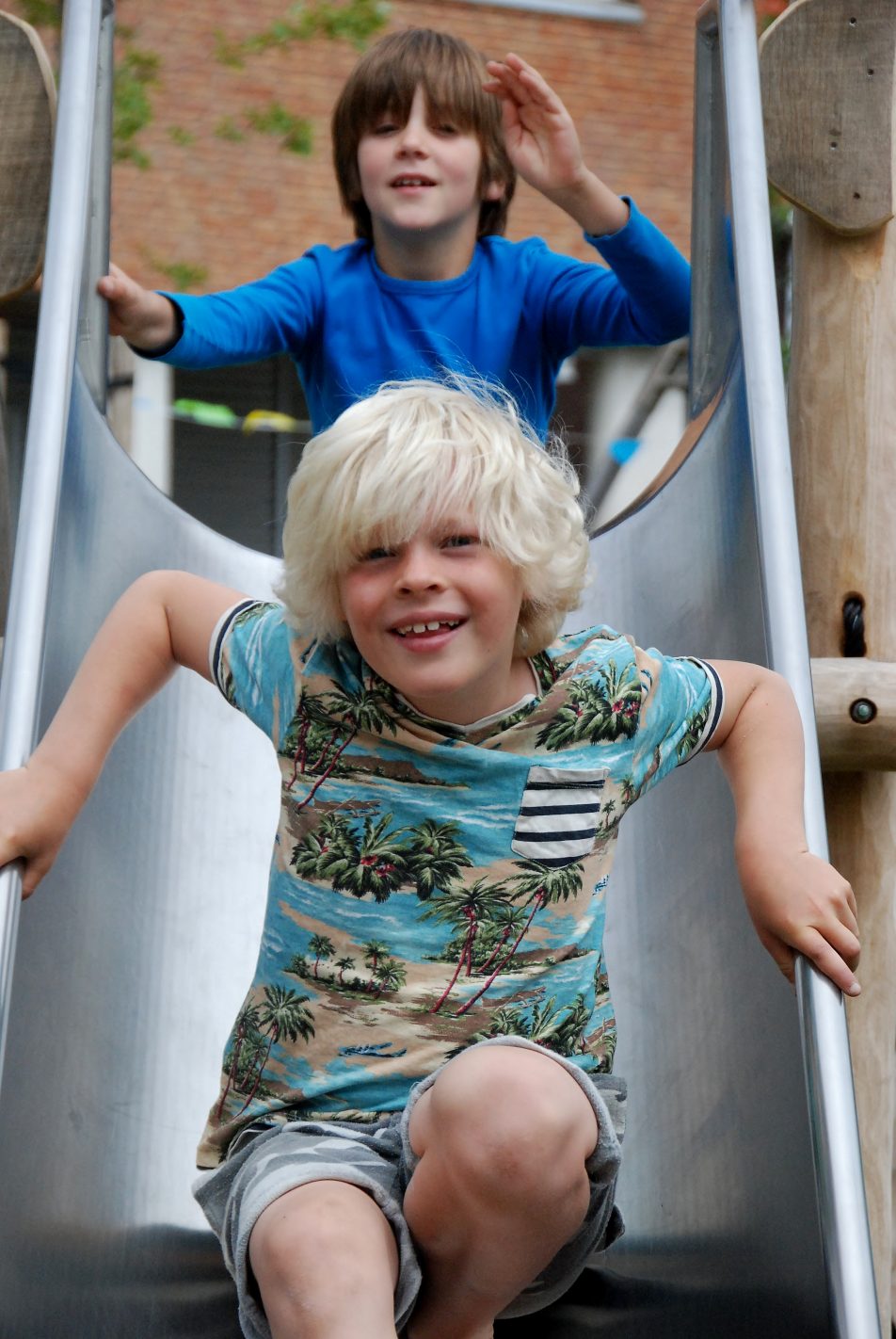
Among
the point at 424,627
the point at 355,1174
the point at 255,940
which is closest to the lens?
the point at 355,1174

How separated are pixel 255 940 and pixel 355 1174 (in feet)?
2.25

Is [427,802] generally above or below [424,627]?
below

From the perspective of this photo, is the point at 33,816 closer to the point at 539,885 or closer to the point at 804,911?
the point at 539,885

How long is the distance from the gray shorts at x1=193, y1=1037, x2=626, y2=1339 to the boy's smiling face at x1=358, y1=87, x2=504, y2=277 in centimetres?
139

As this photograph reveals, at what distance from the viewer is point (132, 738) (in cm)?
208

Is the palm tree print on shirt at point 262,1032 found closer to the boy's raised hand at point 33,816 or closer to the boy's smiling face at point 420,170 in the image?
the boy's raised hand at point 33,816

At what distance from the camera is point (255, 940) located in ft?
6.63

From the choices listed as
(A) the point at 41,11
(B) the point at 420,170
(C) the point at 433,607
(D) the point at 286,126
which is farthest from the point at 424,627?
(D) the point at 286,126

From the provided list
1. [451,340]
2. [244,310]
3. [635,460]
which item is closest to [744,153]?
[451,340]

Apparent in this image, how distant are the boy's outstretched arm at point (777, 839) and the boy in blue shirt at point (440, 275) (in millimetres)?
943

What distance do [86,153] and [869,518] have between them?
1148 mm

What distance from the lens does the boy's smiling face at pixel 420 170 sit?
7.93ft

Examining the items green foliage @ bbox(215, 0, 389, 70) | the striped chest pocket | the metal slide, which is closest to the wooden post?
the metal slide

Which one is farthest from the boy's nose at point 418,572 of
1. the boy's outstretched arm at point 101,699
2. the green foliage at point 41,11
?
the green foliage at point 41,11
